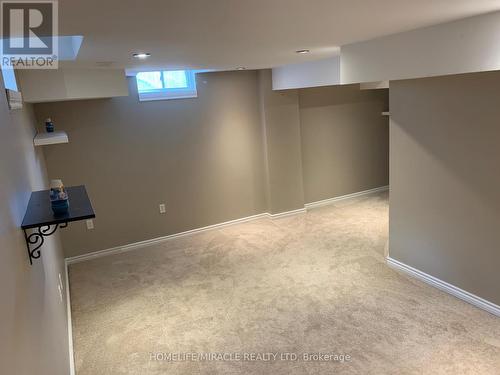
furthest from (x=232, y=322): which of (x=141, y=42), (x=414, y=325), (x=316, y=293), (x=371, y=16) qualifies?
(x=371, y=16)

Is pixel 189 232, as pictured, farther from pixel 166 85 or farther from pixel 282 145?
pixel 166 85

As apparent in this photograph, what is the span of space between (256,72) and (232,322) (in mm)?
3469

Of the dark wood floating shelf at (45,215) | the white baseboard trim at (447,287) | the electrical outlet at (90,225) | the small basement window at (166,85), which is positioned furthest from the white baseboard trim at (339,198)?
the dark wood floating shelf at (45,215)

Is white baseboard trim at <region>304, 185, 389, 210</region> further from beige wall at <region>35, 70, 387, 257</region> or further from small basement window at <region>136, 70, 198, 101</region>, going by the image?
small basement window at <region>136, 70, 198, 101</region>

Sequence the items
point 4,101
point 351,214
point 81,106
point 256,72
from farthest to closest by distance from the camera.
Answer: point 351,214 → point 256,72 → point 81,106 → point 4,101

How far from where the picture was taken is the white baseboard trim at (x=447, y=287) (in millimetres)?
2916

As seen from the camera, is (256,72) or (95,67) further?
(256,72)

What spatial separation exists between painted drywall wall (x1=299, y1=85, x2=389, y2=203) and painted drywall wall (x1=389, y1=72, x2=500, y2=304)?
2.21 metres

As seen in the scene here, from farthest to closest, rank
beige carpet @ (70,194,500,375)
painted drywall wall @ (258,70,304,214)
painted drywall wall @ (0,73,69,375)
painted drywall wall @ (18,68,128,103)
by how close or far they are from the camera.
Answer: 1. painted drywall wall @ (258,70,304,214)
2. painted drywall wall @ (18,68,128,103)
3. beige carpet @ (70,194,500,375)
4. painted drywall wall @ (0,73,69,375)

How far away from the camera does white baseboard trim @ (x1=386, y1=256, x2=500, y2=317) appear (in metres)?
2.92

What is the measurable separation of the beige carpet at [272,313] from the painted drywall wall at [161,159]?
0.50 metres

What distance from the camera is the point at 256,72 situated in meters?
5.11

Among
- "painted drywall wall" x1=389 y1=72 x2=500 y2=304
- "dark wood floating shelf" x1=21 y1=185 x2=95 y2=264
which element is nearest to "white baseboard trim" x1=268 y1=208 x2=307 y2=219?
"painted drywall wall" x1=389 y1=72 x2=500 y2=304

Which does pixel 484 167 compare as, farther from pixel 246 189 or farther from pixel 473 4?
pixel 246 189
